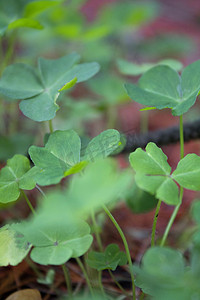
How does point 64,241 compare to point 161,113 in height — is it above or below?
above

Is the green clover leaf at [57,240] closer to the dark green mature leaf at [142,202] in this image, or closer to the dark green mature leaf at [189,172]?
the dark green mature leaf at [189,172]

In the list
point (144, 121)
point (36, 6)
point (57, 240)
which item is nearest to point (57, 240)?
point (57, 240)

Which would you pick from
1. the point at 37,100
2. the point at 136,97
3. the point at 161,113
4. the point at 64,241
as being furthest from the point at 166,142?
the point at 161,113

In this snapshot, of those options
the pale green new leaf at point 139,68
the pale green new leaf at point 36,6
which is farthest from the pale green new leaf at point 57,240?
the pale green new leaf at point 36,6

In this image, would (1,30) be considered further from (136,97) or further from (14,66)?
(136,97)

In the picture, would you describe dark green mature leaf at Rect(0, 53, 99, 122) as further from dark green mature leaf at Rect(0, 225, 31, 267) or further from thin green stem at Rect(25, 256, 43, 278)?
thin green stem at Rect(25, 256, 43, 278)

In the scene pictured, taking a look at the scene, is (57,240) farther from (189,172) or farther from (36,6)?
(36,6)

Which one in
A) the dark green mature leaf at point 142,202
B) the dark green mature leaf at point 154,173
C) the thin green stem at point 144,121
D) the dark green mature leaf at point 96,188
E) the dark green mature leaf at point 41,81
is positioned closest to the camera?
the dark green mature leaf at point 96,188
